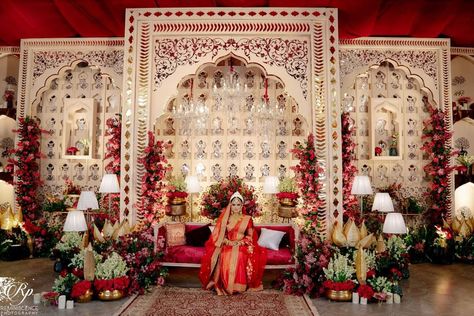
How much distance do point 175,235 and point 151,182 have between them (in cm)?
108

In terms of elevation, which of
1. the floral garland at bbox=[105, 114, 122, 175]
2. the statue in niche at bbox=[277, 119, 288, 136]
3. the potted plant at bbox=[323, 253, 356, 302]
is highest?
the statue in niche at bbox=[277, 119, 288, 136]

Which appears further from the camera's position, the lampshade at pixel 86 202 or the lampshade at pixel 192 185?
the lampshade at pixel 192 185

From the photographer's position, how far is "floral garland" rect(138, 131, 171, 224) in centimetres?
735

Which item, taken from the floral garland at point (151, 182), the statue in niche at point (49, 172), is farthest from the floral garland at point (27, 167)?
the floral garland at point (151, 182)

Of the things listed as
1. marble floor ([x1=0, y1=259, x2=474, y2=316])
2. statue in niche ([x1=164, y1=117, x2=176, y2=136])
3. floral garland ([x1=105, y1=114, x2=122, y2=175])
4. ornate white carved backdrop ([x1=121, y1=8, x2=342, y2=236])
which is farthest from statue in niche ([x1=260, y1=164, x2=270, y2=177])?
floral garland ([x1=105, y1=114, x2=122, y2=175])

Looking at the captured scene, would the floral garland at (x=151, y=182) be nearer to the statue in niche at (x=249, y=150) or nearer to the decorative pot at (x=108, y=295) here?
the decorative pot at (x=108, y=295)

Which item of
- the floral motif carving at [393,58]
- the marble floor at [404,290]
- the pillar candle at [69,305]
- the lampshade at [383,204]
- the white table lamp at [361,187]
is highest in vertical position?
the floral motif carving at [393,58]

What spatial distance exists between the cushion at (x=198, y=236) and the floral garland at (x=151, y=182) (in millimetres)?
700

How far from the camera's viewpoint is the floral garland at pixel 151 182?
24.1 ft

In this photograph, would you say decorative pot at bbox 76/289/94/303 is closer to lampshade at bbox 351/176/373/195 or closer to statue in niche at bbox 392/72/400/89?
lampshade at bbox 351/176/373/195

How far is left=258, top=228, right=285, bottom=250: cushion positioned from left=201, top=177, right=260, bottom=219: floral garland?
3.72 feet

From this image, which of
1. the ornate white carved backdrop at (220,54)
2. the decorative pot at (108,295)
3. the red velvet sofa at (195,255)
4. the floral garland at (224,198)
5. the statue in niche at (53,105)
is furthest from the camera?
the statue in niche at (53,105)

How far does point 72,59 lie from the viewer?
9141mm

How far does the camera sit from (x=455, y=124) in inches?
384
